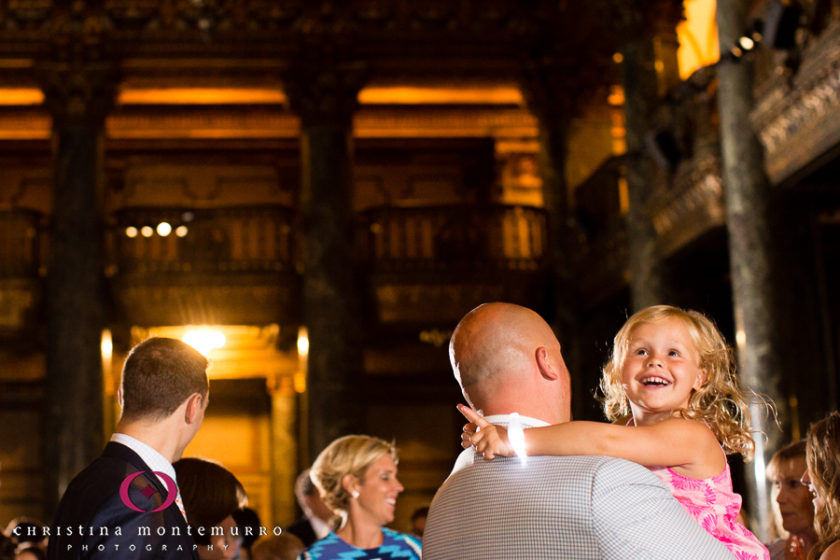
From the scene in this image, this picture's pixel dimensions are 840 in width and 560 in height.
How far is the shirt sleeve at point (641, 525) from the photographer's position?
186 centimetres

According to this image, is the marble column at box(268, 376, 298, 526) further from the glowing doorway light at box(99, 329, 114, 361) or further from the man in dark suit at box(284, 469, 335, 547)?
the man in dark suit at box(284, 469, 335, 547)

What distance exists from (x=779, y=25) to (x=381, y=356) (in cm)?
1053

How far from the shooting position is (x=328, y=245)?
1422 centimetres

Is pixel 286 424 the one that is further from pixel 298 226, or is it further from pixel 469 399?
pixel 469 399

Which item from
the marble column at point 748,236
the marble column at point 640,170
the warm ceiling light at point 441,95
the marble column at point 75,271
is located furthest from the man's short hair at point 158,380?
the warm ceiling light at point 441,95

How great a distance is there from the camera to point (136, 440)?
9.61 feet

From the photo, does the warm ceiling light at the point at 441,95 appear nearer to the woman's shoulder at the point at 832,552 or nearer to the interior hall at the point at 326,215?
the interior hall at the point at 326,215

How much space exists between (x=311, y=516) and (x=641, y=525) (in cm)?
482

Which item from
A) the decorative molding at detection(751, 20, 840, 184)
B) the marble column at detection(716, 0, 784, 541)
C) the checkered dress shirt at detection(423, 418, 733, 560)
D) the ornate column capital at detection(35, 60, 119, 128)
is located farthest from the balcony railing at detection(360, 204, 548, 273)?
the checkered dress shirt at detection(423, 418, 733, 560)

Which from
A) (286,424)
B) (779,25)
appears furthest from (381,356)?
(779,25)

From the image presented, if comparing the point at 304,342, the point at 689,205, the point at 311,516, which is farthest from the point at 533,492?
the point at 304,342

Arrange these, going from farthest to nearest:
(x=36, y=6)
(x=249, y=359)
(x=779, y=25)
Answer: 1. (x=249, y=359)
2. (x=36, y=6)
3. (x=779, y=25)

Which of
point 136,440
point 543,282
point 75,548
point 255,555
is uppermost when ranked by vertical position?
point 543,282

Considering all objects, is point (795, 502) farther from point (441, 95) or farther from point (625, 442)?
point (441, 95)
